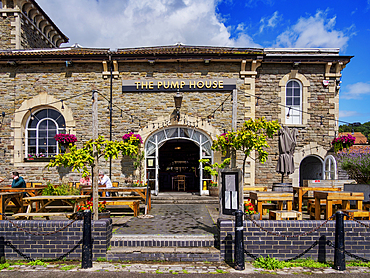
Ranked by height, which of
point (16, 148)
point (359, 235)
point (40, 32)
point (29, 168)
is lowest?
point (359, 235)

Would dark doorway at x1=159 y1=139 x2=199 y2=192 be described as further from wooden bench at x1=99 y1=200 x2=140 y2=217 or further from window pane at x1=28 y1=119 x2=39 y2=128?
wooden bench at x1=99 y1=200 x2=140 y2=217

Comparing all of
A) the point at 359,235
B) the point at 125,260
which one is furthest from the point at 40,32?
the point at 359,235

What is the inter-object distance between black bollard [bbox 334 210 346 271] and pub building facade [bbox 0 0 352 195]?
6911 millimetres

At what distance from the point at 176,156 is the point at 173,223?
9506 mm

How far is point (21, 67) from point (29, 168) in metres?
4.35

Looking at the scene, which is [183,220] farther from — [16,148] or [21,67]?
[21,67]

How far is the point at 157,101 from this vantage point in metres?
12.0

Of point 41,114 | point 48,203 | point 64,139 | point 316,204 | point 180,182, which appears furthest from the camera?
point 180,182

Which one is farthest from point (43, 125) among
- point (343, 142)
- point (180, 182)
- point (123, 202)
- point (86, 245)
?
point (343, 142)

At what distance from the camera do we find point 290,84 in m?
12.4

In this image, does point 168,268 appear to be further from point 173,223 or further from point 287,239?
point 173,223

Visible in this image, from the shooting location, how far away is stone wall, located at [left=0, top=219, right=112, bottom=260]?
17.1 ft

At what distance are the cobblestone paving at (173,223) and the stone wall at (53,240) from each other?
2.91 ft

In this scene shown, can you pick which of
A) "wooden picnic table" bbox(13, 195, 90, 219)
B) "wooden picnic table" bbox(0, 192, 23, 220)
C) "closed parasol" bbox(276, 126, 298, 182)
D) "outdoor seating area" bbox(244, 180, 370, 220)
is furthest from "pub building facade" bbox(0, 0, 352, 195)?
"wooden picnic table" bbox(13, 195, 90, 219)
